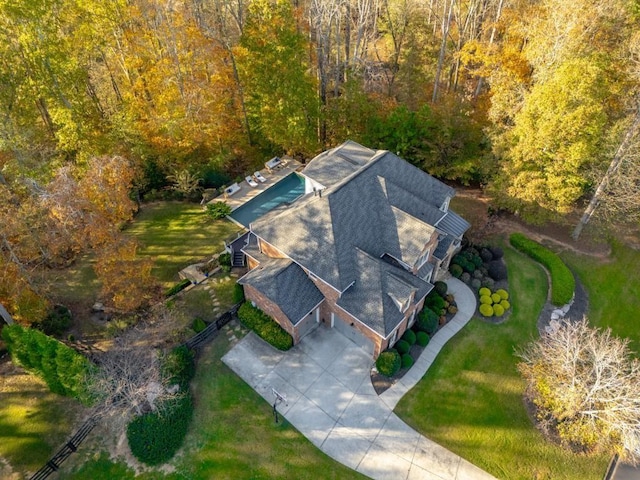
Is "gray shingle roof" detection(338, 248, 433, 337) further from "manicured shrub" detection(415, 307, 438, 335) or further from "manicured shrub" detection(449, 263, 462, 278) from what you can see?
"manicured shrub" detection(449, 263, 462, 278)

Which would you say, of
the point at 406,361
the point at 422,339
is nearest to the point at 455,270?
the point at 422,339

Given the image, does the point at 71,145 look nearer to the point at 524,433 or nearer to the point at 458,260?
the point at 458,260

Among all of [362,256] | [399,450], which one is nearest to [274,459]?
[399,450]

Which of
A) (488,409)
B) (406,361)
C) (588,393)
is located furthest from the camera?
(406,361)

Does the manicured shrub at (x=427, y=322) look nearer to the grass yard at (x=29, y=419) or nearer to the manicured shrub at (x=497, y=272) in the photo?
the manicured shrub at (x=497, y=272)

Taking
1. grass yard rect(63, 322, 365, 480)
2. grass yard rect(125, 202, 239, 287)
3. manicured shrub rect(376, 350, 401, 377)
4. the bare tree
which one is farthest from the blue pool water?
the bare tree

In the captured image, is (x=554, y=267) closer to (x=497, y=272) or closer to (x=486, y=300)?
(x=497, y=272)
